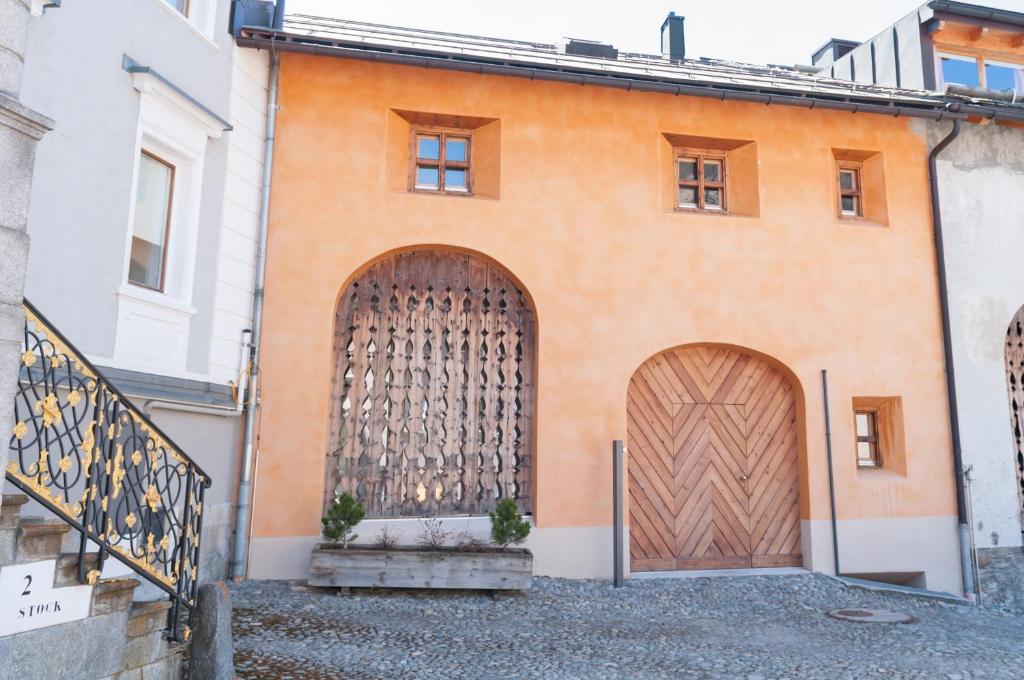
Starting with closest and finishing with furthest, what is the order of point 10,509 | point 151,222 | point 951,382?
point 10,509 → point 151,222 → point 951,382

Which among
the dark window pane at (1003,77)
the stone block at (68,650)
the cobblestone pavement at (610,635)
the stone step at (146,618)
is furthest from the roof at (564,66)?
the stone block at (68,650)

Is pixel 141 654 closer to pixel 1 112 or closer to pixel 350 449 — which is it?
pixel 1 112

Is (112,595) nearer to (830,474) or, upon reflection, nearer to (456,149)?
(456,149)

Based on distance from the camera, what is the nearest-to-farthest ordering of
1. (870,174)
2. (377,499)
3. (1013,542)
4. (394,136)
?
(377,499) → (394,136) → (1013,542) → (870,174)

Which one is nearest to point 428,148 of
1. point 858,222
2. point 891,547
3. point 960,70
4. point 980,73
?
point 858,222

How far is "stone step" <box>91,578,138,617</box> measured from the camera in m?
4.12

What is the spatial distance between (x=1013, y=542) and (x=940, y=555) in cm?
112

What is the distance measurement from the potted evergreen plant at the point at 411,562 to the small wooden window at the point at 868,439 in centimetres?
507

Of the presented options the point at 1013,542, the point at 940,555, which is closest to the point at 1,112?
the point at 940,555

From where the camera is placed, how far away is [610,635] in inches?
269

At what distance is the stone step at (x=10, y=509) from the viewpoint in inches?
146

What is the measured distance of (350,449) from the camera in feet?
29.3

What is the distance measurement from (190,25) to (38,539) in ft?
18.8

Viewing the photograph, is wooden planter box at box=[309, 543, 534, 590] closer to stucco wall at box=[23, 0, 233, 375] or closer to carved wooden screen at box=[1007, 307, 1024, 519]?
stucco wall at box=[23, 0, 233, 375]
